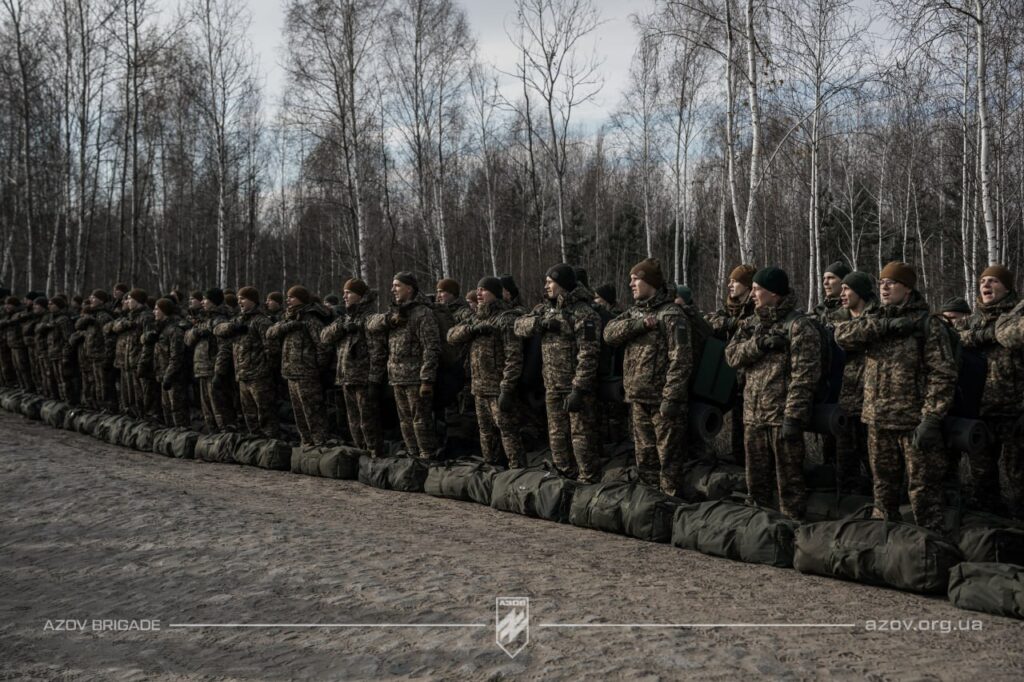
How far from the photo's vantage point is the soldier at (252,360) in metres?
10.6

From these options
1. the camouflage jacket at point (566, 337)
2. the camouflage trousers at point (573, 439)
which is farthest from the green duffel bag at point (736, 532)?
the camouflage jacket at point (566, 337)

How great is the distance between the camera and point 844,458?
696 cm

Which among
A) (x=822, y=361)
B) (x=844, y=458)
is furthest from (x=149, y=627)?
(x=844, y=458)

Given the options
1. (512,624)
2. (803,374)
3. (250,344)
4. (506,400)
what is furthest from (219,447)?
(803,374)

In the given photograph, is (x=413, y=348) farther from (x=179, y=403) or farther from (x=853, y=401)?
(x=179, y=403)

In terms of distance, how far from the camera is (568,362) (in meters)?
7.87

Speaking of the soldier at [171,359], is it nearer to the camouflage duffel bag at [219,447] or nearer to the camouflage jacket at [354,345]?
the camouflage duffel bag at [219,447]

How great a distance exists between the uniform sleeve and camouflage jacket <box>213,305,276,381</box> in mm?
6797

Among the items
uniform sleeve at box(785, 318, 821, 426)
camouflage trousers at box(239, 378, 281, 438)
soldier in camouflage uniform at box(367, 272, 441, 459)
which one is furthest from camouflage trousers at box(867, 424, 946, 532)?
camouflage trousers at box(239, 378, 281, 438)

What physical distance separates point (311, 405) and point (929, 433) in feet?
23.2

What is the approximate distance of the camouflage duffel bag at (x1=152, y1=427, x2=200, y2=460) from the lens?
36.1ft

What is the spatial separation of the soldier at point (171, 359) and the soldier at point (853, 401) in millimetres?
9469

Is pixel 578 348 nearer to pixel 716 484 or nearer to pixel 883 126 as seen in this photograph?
pixel 716 484

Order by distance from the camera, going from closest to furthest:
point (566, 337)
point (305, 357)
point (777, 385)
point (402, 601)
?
point (402, 601)
point (777, 385)
point (566, 337)
point (305, 357)
